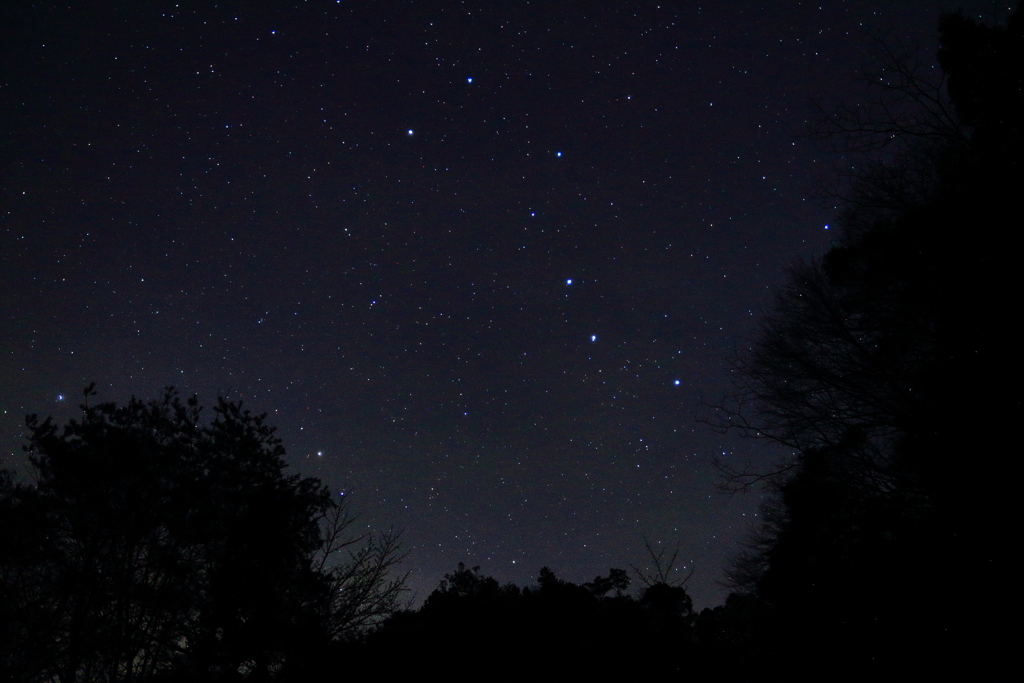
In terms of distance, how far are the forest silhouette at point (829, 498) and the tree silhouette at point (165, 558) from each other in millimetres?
42

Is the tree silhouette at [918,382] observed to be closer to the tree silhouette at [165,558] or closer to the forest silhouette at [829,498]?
the forest silhouette at [829,498]

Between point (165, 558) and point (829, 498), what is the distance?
852 centimetres

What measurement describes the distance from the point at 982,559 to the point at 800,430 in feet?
7.31

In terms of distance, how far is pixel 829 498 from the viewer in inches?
269

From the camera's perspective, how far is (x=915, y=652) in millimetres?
6449

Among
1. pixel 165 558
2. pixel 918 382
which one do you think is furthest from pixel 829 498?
pixel 165 558

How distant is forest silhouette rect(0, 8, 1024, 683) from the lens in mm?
5891

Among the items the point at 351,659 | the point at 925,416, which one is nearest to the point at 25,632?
the point at 351,659

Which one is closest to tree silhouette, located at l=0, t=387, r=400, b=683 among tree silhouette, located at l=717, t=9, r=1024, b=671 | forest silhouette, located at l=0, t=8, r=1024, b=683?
forest silhouette, located at l=0, t=8, r=1024, b=683

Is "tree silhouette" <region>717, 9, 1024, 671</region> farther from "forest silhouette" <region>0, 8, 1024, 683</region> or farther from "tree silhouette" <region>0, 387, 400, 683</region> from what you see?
"tree silhouette" <region>0, 387, 400, 683</region>

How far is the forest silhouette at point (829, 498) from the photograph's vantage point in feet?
19.3

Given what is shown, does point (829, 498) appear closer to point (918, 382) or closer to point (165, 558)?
point (918, 382)

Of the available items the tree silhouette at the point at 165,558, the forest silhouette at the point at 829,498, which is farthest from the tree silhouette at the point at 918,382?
the tree silhouette at the point at 165,558

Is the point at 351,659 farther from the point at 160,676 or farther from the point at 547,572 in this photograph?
the point at 547,572
